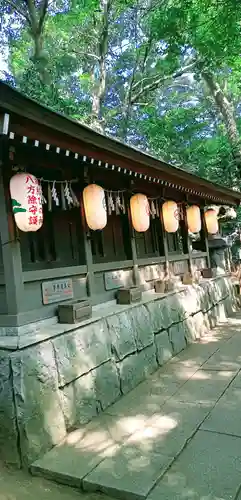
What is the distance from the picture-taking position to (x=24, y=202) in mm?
4141

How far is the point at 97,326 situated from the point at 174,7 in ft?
33.2

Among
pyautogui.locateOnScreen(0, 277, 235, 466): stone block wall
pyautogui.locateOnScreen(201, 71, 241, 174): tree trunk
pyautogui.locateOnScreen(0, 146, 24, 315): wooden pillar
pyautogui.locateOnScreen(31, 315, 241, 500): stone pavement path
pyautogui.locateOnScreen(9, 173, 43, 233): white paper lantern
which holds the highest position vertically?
pyautogui.locateOnScreen(201, 71, 241, 174): tree trunk

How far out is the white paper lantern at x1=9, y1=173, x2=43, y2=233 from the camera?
4129mm

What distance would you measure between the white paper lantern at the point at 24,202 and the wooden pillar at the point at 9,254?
0.38 feet

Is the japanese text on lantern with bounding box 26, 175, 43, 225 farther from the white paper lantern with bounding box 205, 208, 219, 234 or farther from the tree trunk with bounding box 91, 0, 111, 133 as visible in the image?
the tree trunk with bounding box 91, 0, 111, 133

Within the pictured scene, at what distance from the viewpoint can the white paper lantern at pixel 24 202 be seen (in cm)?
413

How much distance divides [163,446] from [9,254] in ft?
8.73

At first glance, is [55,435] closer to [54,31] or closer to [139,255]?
[139,255]

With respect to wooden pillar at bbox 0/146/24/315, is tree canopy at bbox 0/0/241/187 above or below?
above

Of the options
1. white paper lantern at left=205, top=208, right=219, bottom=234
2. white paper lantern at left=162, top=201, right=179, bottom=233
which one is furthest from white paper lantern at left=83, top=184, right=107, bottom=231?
white paper lantern at left=205, top=208, right=219, bottom=234

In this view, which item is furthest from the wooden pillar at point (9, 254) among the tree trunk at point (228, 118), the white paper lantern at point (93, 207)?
the tree trunk at point (228, 118)

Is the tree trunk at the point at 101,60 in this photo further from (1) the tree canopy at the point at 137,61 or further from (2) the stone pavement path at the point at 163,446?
(2) the stone pavement path at the point at 163,446

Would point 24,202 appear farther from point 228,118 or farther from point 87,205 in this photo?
point 228,118

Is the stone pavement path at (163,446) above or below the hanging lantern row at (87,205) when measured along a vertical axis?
below
